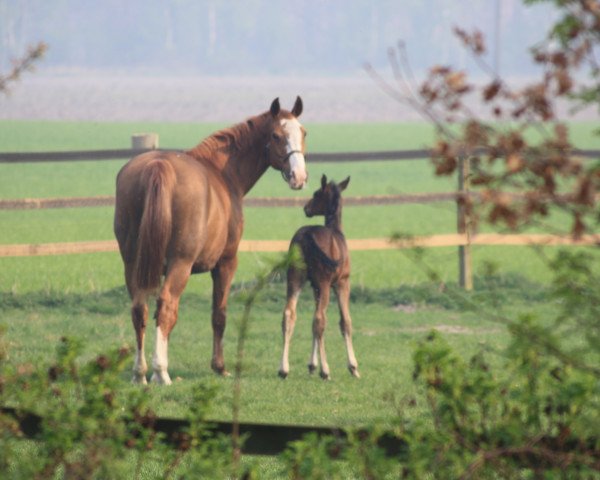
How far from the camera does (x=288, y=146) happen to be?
10.8 meters

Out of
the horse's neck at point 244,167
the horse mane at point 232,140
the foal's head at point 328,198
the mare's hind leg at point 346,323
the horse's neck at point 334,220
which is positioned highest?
the horse mane at point 232,140

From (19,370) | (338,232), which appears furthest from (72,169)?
(19,370)

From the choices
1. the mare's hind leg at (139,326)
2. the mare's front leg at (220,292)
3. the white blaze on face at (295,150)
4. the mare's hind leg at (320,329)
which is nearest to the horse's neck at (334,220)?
the white blaze on face at (295,150)

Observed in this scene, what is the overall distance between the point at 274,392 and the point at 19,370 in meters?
5.29

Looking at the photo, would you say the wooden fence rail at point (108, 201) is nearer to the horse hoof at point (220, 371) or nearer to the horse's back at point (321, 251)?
the horse's back at point (321, 251)

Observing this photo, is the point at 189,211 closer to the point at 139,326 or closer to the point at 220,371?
the point at 139,326

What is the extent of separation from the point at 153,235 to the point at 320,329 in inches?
60.0

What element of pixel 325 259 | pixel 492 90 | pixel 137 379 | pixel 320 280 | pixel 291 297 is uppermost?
pixel 492 90

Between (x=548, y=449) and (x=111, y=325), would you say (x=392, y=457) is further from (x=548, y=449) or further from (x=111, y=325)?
(x=111, y=325)

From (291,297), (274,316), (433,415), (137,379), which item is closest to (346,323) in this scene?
(291,297)

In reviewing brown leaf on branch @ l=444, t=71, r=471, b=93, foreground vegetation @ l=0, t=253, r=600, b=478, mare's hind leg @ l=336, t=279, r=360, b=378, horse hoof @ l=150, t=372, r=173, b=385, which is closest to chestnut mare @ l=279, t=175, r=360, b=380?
mare's hind leg @ l=336, t=279, r=360, b=378

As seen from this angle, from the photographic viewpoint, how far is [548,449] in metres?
3.84

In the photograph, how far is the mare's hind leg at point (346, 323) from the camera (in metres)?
10.4

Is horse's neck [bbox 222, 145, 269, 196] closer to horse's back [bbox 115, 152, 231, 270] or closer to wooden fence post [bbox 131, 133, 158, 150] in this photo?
horse's back [bbox 115, 152, 231, 270]
